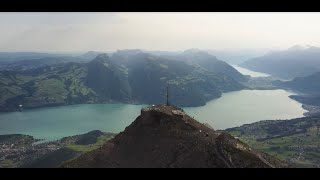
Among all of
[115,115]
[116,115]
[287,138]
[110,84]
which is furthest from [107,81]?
[287,138]

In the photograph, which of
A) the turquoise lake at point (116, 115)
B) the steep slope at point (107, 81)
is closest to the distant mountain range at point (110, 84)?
the steep slope at point (107, 81)

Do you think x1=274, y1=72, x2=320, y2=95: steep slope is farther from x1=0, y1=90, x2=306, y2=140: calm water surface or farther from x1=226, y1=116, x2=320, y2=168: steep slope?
x1=226, y1=116, x2=320, y2=168: steep slope

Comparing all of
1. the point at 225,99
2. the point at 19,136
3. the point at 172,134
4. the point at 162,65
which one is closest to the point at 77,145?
the point at 19,136

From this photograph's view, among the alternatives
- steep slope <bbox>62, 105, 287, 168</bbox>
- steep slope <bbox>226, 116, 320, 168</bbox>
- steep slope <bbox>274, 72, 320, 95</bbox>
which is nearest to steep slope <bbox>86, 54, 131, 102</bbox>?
steep slope <bbox>226, 116, 320, 168</bbox>
